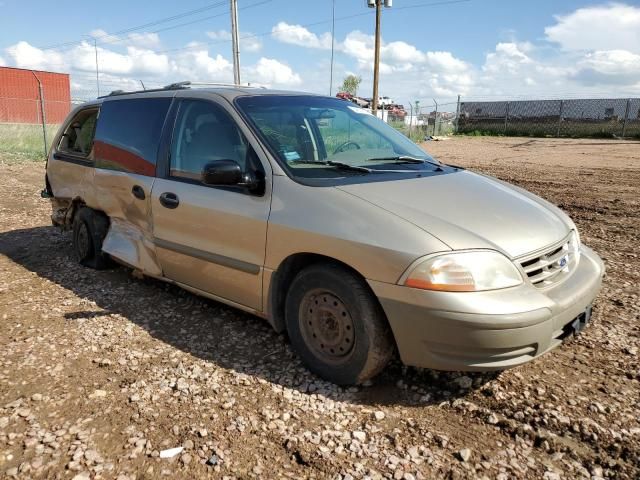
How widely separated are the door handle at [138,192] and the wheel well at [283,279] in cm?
158

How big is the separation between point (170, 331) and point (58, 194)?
9.30 ft

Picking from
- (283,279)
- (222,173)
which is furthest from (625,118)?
(222,173)

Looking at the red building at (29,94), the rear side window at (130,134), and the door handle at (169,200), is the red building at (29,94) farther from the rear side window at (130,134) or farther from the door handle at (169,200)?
the door handle at (169,200)

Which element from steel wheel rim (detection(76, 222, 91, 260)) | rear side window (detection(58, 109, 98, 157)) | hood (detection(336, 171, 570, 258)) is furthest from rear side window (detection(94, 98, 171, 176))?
hood (detection(336, 171, 570, 258))

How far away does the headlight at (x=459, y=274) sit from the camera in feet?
8.38

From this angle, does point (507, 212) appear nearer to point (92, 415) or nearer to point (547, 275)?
point (547, 275)

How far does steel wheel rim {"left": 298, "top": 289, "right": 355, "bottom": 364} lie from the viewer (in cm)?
295

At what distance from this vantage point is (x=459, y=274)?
256 centimetres

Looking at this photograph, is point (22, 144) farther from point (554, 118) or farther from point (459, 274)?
point (554, 118)

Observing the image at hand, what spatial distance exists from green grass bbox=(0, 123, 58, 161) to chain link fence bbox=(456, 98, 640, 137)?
26.2m

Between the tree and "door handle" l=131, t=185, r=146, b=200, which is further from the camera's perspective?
the tree

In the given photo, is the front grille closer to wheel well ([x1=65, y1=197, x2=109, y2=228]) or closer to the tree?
wheel well ([x1=65, y1=197, x2=109, y2=228])

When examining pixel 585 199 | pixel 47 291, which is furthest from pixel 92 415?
pixel 585 199

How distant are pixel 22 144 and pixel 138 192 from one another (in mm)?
17498
